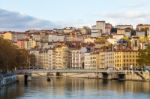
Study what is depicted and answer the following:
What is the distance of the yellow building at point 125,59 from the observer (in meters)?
100

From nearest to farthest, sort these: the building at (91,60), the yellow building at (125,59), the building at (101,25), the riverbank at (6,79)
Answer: the riverbank at (6,79) → the yellow building at (125,59) → the building at (91,60) → the building at (101,25)

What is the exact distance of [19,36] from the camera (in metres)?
174

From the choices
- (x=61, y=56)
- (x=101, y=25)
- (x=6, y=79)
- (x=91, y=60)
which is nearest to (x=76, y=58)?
(x=61, y=56)

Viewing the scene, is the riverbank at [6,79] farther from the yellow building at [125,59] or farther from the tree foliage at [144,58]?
the yellow building at [125,59]

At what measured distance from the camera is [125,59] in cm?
10088

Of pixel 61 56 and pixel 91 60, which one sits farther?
pixel 61 56

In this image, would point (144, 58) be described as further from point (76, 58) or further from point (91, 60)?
point (76, 58)

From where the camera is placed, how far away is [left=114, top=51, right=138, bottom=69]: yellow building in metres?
100

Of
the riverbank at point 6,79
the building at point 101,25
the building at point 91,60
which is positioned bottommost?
the riverbank at point 6,79

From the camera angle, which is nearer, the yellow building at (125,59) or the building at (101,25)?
the yellow building at (125,59)

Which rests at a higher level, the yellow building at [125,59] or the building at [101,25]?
the building at [101,25]

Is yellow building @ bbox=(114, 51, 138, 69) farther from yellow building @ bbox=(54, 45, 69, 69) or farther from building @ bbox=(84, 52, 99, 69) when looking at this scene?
yellow building @ bbox=(54, 45, 69, 69)

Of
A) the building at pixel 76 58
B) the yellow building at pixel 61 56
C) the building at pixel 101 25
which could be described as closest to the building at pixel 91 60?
the building at pixel 76 58

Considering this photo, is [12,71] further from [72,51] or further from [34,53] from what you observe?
[34,53]
